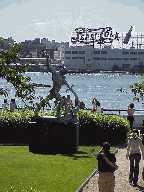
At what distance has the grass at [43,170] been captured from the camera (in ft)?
39.6

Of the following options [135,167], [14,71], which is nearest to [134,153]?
[135,167]

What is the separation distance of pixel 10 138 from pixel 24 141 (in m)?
0.54

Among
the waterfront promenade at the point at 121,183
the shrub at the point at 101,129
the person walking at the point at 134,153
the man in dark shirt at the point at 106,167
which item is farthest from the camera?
the shrub at the point at 101,129

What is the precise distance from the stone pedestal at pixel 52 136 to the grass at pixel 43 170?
422 mm

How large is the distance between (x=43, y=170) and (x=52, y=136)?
355 centimetres

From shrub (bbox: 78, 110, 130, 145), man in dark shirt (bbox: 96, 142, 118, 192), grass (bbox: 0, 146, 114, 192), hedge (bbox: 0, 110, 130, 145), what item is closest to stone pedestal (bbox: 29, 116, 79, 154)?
grass (bbox: 0, 146, 114, 192)

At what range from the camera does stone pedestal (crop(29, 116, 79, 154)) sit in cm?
1712

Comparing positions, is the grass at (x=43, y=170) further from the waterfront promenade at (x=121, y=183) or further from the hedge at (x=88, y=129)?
the hedge at (x=88, y=129)

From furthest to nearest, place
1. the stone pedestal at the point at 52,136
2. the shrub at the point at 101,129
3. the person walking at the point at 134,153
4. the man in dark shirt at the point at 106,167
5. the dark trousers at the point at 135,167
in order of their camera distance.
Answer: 1. the shrub at the point at 101,129
2. the stone pedestal at the point at 52,136
3. the dark trousers at the point at 135,167
4. the person walking at the point at 134,153
5. the man in dark shirt at the point at 106,167

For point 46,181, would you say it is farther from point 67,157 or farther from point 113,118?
point 113,118

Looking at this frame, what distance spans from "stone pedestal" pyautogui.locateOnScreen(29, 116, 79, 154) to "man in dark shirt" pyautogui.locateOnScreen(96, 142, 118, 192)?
6978 millimetres

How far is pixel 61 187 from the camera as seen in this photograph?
12.0m

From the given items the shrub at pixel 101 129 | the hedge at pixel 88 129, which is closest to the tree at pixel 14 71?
the hedge at pixel 88 129

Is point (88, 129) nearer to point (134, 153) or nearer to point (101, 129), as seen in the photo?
point (101, 129)
